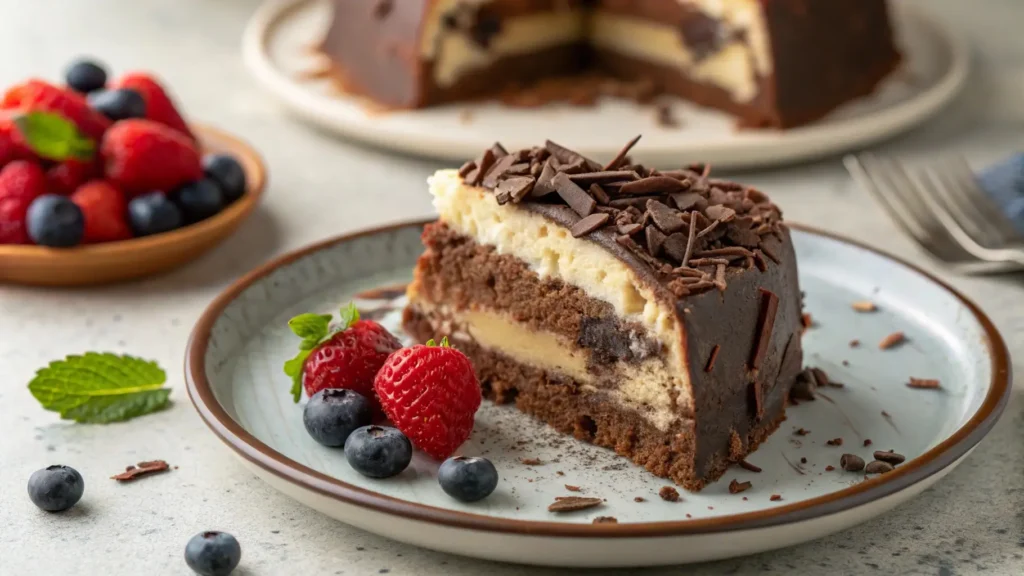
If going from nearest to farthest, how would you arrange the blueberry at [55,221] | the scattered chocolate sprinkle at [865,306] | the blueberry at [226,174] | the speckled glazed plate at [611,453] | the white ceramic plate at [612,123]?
the speckled glazed plate at [611,453] < the scattered chocolate sprinkle at [865,306] < the blueberry at [55,221] < the blueberry at [226,174] < the white ceramic plate at [612,123]

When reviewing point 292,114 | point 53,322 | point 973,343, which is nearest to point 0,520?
point 53,322

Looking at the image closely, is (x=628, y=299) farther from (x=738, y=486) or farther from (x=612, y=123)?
(x=612, y=123)

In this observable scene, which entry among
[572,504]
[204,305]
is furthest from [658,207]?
[204,305]

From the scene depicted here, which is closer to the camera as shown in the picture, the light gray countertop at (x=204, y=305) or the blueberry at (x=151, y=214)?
the light gray countertop at (x=204, y=305)

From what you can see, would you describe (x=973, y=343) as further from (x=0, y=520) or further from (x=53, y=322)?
(x=53, y=322)

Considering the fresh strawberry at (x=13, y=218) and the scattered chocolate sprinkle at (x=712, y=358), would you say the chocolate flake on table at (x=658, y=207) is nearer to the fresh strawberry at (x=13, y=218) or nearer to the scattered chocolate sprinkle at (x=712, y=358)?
the scattered chocolate sprinkle at (x=712, y=358)

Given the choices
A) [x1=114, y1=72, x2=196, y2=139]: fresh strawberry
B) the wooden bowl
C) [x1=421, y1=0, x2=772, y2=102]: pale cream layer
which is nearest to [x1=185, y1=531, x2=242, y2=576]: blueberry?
the wooden bowl

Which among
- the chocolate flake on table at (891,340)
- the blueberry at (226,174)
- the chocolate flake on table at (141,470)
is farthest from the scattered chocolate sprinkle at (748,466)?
the blueberry at (226,174)
